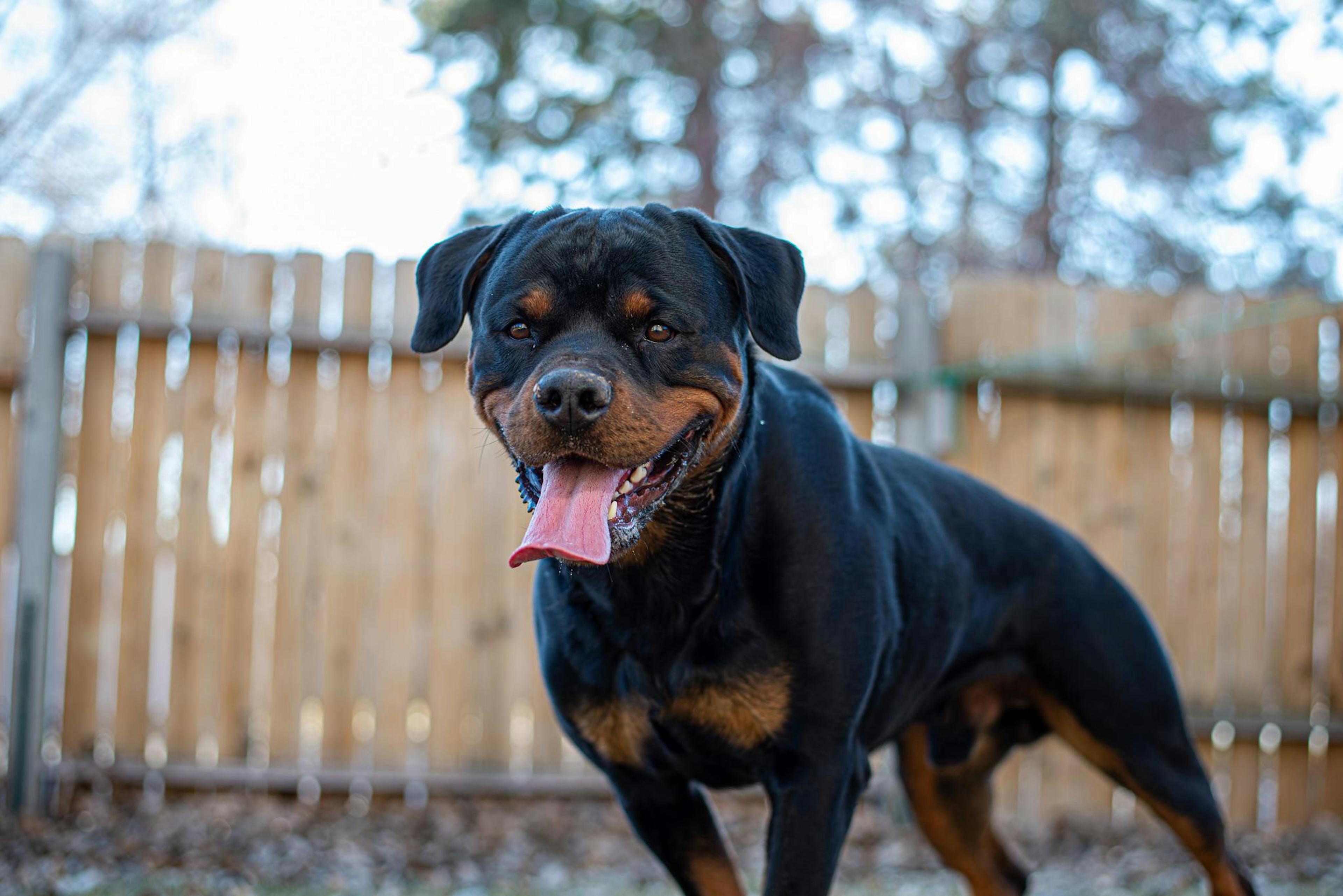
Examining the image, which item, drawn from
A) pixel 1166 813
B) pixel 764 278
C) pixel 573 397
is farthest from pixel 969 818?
pixel 573 397

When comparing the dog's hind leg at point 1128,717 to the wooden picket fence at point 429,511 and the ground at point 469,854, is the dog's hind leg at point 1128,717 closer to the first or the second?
the ground at point 469,854

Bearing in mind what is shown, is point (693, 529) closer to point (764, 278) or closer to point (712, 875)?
point (764, 278)

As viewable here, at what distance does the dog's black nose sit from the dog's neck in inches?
16.0

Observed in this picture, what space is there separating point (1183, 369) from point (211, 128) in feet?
37.5

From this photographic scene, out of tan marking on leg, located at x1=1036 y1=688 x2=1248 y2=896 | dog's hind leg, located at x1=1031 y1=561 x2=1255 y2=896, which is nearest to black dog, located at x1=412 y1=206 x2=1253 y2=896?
dog's hind leg, located at x1=1031 y1=561 x2=1255 y2=896

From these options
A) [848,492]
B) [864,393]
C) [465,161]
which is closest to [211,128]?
[465,161]

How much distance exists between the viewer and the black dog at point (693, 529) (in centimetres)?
250

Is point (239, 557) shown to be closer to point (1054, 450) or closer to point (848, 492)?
point (848, 492)

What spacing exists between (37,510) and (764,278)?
13.1 feet

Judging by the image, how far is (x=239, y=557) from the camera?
5582mm

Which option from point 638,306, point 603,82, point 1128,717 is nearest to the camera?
point 638,306

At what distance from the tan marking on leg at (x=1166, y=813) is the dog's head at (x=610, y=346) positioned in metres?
1.61

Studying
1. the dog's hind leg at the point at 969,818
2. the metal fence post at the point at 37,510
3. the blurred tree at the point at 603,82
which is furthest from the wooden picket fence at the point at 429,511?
the blurred tree at the point at 603,82

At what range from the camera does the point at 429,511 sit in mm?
5734
